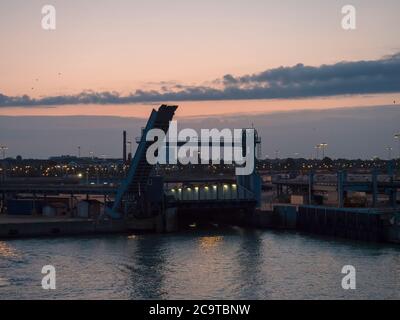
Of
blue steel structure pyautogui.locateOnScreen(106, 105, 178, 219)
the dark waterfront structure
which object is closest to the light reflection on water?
the dark waterfront structure

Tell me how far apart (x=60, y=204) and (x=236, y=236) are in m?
14.6

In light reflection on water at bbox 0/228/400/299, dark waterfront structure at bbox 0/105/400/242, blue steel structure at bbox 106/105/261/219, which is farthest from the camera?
blue steel structure at bbox 106/105/261/219

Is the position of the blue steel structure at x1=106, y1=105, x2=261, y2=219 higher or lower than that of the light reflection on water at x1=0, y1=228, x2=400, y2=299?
higher

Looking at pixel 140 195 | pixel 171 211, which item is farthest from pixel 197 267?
pixel 140 195

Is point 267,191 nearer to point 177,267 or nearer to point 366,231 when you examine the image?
point 366,231

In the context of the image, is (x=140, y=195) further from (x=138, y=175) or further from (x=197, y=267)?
(x=197, y=267)

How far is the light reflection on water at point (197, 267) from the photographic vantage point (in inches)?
812

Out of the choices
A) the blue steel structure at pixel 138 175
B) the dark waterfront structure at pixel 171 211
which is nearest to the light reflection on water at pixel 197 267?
the dark waterfront structure at pixel 171 211

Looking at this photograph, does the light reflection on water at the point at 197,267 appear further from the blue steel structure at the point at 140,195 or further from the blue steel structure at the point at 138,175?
the blue steel structure at the point at 138,175

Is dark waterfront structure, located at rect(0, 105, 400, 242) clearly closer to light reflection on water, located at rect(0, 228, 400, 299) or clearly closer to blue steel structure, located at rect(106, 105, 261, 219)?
blue steel structure, located at rect(106, 105, 261, 219)

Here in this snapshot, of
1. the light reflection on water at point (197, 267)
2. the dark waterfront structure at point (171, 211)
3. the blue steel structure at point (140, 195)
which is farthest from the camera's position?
the blue steel structure at point (140, 195)

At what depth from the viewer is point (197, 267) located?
24922 millimetres

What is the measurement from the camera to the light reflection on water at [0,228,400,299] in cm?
2062
